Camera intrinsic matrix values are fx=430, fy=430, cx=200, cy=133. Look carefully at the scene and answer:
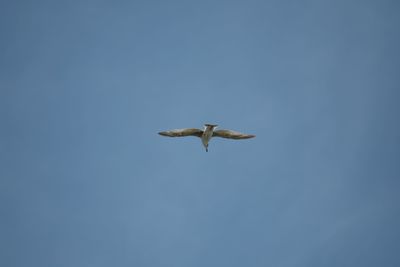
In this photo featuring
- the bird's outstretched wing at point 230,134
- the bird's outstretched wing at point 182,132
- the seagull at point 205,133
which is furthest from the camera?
the bird's outstretched wing at point 230,134

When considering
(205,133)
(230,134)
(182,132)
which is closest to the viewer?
(205,133)

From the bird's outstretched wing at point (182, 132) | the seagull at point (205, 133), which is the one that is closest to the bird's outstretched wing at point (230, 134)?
the seagull at point (205, 133)

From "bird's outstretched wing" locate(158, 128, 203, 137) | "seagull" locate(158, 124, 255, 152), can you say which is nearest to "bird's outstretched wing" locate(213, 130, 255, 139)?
"seagull" locate(158, 124, 255, 152)

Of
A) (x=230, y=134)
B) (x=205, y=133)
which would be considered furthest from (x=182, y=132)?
(x=230, y=134)

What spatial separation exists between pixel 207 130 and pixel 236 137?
123 inches

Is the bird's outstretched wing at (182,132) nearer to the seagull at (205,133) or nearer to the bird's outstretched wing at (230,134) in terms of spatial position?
the seagull at (205,133)

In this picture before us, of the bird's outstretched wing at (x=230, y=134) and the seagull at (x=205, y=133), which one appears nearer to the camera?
the seagull at (x=205, y=133)

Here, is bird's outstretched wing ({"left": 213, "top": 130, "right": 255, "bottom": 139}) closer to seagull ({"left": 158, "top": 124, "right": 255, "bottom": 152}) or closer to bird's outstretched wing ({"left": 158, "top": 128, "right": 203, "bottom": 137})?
seagull ({"left": 158, "top": 124, "right": 255, "bottom": 152})

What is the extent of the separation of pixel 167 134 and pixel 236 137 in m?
5.92

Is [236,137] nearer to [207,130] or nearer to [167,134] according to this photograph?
[207,130]

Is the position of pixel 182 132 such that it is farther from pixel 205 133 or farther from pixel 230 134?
pixel 230 134

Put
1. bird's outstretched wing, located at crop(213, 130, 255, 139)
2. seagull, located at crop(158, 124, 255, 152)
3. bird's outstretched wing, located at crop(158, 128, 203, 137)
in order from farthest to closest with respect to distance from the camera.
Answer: bird's outstretched wing, located at crop(213, 130, 255, 139) → bird's outstretched wing, located at crop(158, 128, 203, 137) → seagull, located at crop(158, 124, 255, 152)

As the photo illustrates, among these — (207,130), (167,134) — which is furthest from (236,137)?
(167,134)

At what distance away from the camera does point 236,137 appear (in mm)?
36406
